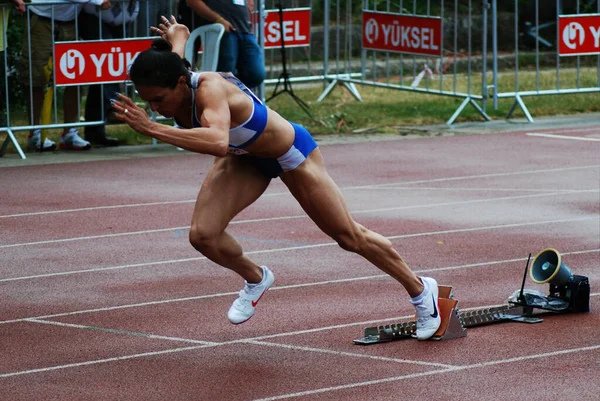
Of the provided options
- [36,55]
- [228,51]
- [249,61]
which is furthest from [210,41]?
[36,55]

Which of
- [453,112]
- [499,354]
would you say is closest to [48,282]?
[499,354]

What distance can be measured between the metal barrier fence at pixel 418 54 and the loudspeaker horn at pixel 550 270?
7.77 metres

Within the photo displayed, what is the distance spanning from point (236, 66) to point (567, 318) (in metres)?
7.57

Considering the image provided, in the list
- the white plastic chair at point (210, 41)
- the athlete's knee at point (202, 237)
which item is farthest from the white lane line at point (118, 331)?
the white plastic chair at point (210, 41)

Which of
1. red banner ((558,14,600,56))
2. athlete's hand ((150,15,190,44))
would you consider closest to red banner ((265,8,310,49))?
red banner ((558,14,600,56))

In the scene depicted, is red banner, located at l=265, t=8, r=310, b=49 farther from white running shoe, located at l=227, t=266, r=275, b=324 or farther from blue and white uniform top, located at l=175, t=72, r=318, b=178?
blue and white uniform top, located at l=175, t=72, r=318, b=178

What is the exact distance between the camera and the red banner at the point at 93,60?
13.8 m

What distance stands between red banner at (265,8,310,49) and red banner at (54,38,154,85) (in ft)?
13.6

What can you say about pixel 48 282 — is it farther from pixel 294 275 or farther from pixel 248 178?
pixel 248 178

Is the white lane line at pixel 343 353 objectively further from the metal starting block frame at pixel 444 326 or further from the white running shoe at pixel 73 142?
the white running shoe at pixel 73 142

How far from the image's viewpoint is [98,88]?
14.4 metres

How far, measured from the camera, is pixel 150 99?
20.2 feet

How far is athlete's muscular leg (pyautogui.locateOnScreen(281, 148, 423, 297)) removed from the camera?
6574 millimetres

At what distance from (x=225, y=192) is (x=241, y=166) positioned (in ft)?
0.62
